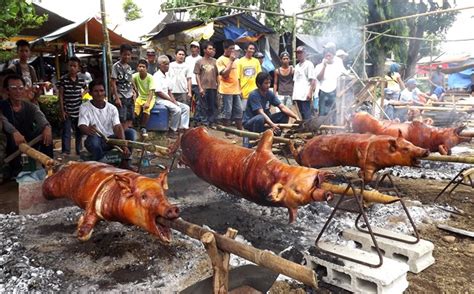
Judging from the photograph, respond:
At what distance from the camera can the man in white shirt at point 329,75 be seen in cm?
1070

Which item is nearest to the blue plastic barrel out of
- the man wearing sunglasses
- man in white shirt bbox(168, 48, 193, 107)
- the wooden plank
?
man in white shirt bbox(168, 48, 193, 107)

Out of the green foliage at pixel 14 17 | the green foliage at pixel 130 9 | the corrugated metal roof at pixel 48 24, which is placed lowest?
the green foliage at pixel 14 17

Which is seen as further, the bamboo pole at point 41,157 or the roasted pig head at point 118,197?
the bamboo pole at point 41,157

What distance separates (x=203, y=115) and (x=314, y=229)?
23.1 ft

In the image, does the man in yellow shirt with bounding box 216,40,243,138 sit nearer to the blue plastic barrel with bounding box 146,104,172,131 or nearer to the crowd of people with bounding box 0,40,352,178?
the crowd of people with bounding box 0,40,352,178

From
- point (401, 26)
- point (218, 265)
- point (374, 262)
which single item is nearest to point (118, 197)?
point (218, 265)

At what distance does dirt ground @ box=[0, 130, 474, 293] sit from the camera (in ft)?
12.4

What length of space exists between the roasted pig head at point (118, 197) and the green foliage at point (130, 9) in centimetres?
4205

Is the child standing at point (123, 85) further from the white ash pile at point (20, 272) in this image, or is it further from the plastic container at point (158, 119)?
the white ash pile at point (20, 272)

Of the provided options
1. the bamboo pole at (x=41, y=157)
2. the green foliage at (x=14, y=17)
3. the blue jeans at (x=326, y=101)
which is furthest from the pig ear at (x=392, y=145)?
the blue jeans at (x=326, y=101)

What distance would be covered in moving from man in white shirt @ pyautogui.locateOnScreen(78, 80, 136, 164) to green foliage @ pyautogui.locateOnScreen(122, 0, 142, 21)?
1537 inches

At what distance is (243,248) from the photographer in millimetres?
2473

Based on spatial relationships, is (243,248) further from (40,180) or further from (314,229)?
(40,180)

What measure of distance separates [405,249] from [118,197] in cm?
292
